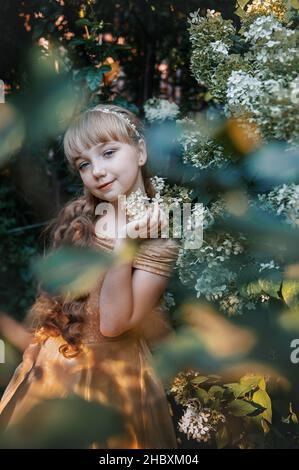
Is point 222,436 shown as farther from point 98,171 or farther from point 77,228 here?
point 98,171

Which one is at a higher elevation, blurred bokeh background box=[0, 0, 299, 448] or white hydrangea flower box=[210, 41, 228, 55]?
white hydrangea flower box=[210, 41, 228, 55]

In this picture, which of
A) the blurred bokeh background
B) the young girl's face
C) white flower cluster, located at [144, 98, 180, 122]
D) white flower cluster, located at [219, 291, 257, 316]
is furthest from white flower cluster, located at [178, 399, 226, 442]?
white flower cluster, located at [144, 98, 180, 122]

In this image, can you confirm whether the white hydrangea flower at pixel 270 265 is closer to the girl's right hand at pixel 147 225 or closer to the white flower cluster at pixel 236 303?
the white flower cluster at pixel 236 303

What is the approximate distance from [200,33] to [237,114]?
0.95 feet

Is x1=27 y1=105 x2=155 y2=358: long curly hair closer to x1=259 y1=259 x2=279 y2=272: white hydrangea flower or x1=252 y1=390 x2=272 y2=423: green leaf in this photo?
x1=259 y1=259 x2=279 y2=272: white hydrangea flower

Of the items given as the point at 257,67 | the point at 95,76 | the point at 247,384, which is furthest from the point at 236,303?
the point at 95,76

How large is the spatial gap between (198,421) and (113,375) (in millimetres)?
301

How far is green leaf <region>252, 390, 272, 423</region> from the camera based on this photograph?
5.10 ft

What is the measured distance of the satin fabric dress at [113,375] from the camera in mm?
1425

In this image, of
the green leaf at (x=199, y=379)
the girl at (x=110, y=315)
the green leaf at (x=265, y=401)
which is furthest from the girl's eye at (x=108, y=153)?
the green leaf at (x=265, y=401)

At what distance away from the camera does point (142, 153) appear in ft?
5.07

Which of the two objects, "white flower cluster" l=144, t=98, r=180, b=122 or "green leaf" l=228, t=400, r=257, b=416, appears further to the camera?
"white flower cluster" l=144, t=98, r=180, b=122

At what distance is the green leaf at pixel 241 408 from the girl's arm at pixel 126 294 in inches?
14.4

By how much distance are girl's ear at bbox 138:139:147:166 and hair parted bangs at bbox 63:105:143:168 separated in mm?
18
